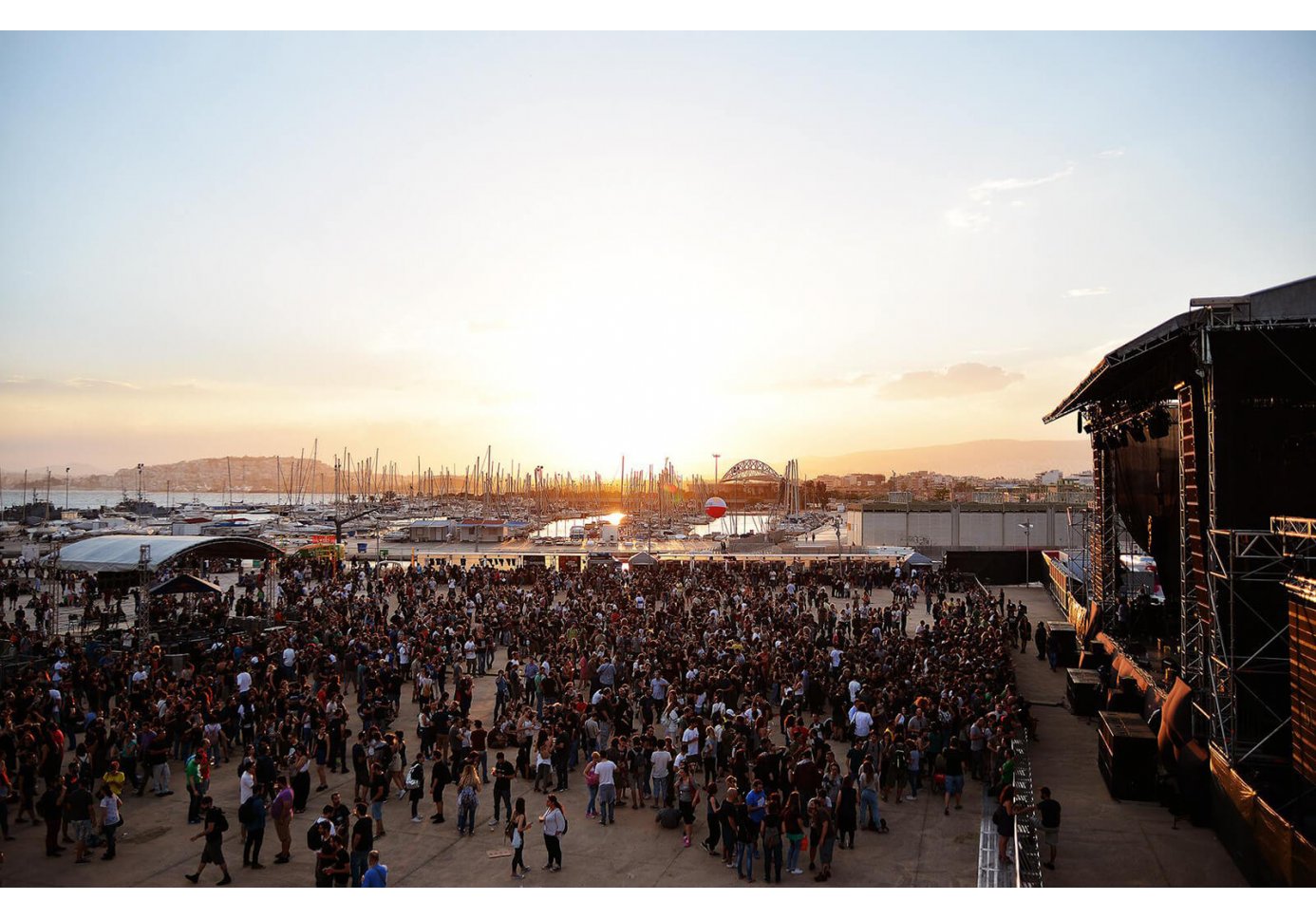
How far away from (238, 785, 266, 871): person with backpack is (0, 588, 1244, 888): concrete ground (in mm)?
148

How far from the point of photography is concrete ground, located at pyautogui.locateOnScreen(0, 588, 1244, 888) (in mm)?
9664

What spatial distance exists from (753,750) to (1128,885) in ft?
17.1

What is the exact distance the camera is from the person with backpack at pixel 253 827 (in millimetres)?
9836

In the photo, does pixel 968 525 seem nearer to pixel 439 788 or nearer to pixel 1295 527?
pixel 1295 527

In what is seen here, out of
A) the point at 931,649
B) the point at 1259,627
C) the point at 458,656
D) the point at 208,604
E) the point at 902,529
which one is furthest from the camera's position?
the point at 902,529

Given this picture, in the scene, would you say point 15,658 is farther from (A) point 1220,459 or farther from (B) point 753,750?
(A) point 1220,459

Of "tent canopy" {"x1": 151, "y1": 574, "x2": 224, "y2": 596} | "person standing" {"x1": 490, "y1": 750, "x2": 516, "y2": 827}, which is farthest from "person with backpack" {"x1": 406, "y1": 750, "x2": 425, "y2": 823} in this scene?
"tent canopy" {"x1": 151, "y1": 574, "x2": 224, "y2": 596}

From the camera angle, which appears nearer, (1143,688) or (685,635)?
(1143,688)

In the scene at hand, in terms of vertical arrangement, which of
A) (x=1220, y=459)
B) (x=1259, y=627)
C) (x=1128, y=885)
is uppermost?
(x=1220, y=459)

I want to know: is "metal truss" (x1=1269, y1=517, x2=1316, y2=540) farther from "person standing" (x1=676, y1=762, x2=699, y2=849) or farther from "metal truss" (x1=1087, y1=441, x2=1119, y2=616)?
"metal truss" (x1=1087, y1=441, x2=1119, y2=616)

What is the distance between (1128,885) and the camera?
9.59m

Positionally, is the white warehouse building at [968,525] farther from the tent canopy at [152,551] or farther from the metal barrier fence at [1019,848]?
the metal barrier fence at [1019,848]

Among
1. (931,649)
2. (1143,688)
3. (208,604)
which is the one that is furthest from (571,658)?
(208,604)

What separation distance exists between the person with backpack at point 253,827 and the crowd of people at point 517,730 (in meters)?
0.03
